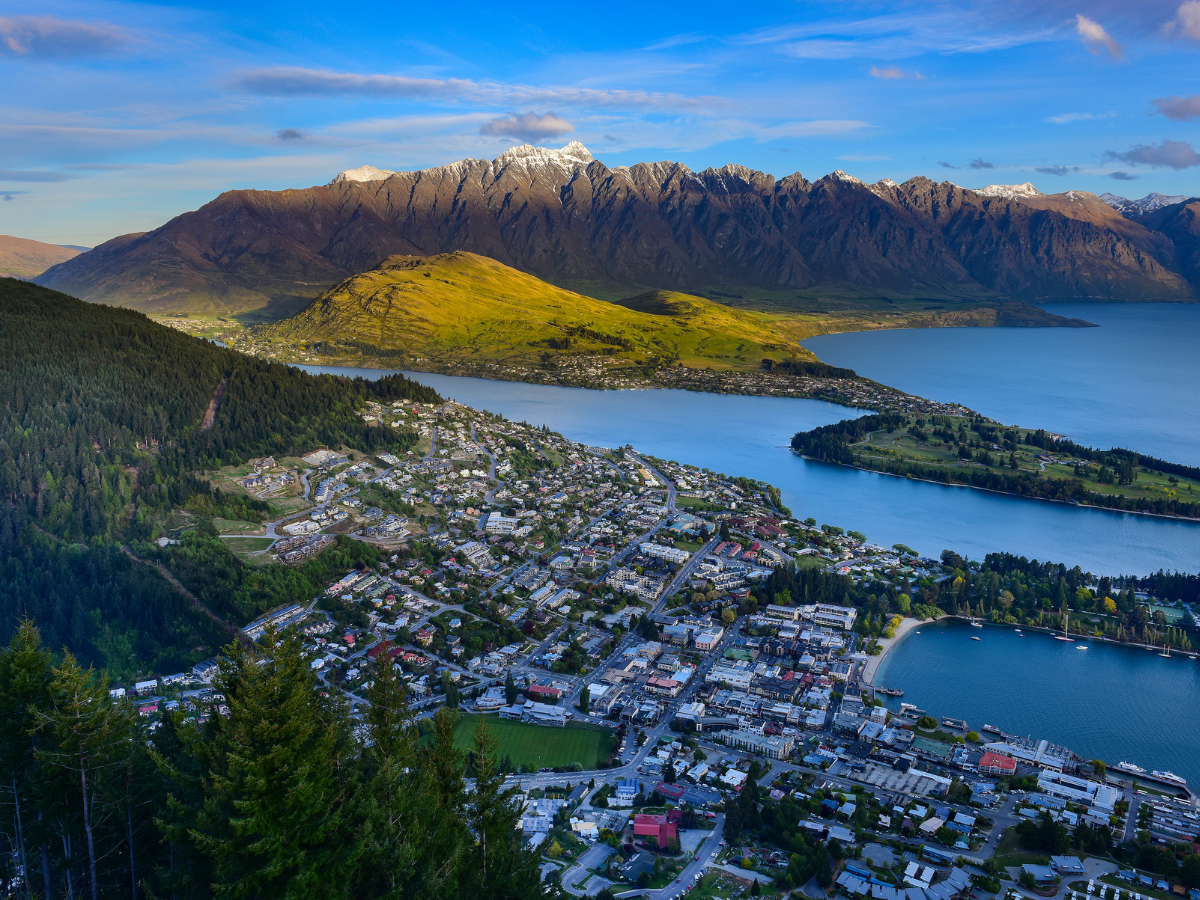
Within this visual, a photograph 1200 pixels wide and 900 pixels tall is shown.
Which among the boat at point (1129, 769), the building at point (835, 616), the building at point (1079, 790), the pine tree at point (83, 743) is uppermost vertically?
the pine tree at point (83, 743)

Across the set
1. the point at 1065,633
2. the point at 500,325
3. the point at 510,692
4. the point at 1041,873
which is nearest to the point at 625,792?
the point at 510,692

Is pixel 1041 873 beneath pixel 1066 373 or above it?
beneath

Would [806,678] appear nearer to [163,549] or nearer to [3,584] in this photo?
[163,549]

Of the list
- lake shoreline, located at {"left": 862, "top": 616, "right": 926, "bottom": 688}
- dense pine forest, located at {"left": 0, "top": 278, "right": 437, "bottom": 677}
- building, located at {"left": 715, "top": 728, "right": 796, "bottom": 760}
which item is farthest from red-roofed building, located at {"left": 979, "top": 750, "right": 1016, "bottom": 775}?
dense pine forest, located at {"left": 0, "top": 278, "right": 437, "bottom": 677}

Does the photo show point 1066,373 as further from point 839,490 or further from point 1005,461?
point 839,490

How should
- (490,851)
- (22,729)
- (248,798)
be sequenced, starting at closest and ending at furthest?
(248,798)
(490,851)
(22,729)

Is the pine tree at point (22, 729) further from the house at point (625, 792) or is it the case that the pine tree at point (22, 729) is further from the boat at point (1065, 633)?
the boat at point (1065, 633)

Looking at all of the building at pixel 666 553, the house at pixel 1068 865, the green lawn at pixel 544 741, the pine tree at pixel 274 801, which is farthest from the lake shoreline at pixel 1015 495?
the pine tree at pixel 274 801
